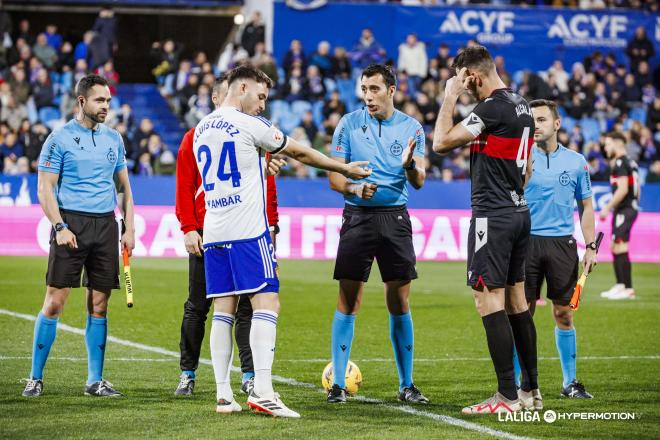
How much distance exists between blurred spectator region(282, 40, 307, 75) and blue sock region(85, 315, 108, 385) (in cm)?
1963

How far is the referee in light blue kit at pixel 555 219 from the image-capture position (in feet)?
29.7

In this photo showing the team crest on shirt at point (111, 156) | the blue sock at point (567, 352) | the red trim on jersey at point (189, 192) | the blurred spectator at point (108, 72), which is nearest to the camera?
the red trim on jersey at point (189, 192)

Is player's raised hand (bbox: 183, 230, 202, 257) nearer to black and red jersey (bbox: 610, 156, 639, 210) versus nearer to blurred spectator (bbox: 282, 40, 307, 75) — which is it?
black and red jersey (bbox: 610, 156, 639, 210)

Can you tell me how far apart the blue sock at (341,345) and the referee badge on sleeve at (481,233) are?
4.23 ft

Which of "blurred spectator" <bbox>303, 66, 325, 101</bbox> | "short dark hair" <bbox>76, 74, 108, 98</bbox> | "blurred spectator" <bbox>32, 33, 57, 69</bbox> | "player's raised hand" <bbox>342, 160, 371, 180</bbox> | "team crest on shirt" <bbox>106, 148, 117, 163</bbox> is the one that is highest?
"blurred spectator" <bbox>32, 33, 57, 69</bbox>

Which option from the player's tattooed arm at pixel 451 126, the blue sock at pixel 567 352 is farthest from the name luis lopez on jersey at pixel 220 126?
the blue sock at pixel 567 352

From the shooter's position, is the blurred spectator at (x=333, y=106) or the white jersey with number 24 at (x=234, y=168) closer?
the white jersey with number 24 at (x=234, y=168)

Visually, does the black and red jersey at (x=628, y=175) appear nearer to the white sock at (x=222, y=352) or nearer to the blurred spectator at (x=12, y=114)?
the white sock at (x=222, y=352)

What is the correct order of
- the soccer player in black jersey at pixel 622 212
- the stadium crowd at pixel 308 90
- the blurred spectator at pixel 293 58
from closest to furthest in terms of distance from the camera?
the soccer player in black jersey at pixel 622 212, the stadium crowd at pixel 308 90, the blurred spectator at pixel 293 58

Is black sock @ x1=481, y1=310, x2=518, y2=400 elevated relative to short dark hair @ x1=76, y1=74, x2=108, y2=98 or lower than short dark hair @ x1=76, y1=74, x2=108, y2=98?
lower

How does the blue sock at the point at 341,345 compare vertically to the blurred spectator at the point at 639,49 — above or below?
below

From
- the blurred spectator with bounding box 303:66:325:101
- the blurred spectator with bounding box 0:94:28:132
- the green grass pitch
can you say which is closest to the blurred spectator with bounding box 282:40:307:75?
the blurred spectator with bounding box 303:66:325:101

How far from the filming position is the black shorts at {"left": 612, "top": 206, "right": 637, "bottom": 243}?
54.6ft

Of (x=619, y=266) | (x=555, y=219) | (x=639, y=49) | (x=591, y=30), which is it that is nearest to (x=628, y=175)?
(x=619, y=266)
